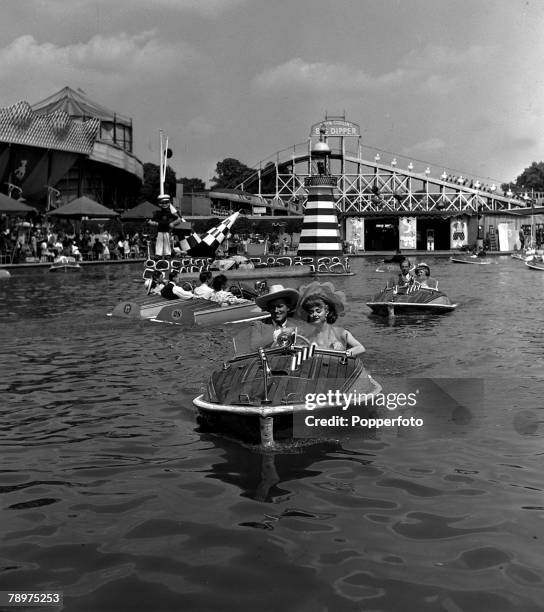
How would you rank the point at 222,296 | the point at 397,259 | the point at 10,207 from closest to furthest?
1. the point at 222,296
2. the point at 397,259
3. the point at 10,207

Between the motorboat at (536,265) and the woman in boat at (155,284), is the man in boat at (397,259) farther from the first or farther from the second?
the motorboat at (536,265)

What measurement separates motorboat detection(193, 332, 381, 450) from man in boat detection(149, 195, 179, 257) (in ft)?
67.6

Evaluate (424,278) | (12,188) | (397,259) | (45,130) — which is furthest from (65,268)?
(424,278)

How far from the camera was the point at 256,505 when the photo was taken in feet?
19.0

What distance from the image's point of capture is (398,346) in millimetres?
13188

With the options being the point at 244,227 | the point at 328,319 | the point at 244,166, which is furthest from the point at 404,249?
the point at 244,166

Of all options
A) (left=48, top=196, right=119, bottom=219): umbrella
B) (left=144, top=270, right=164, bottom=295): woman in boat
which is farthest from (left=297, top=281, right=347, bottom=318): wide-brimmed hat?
(left=48, top=196, right=119, bottom=219): umbrella

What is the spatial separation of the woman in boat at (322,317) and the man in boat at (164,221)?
789 inches

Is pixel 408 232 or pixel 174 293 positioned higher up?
pixel 408 232

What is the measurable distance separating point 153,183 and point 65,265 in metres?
62.6

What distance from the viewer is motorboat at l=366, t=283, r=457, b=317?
16.8 metres

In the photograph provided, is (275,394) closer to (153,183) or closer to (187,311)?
(187,311)

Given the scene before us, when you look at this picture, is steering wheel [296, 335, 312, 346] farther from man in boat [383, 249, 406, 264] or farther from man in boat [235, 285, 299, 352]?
man in boat [383, 249, 406, 264]

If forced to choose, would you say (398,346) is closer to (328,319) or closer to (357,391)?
(328,319)
